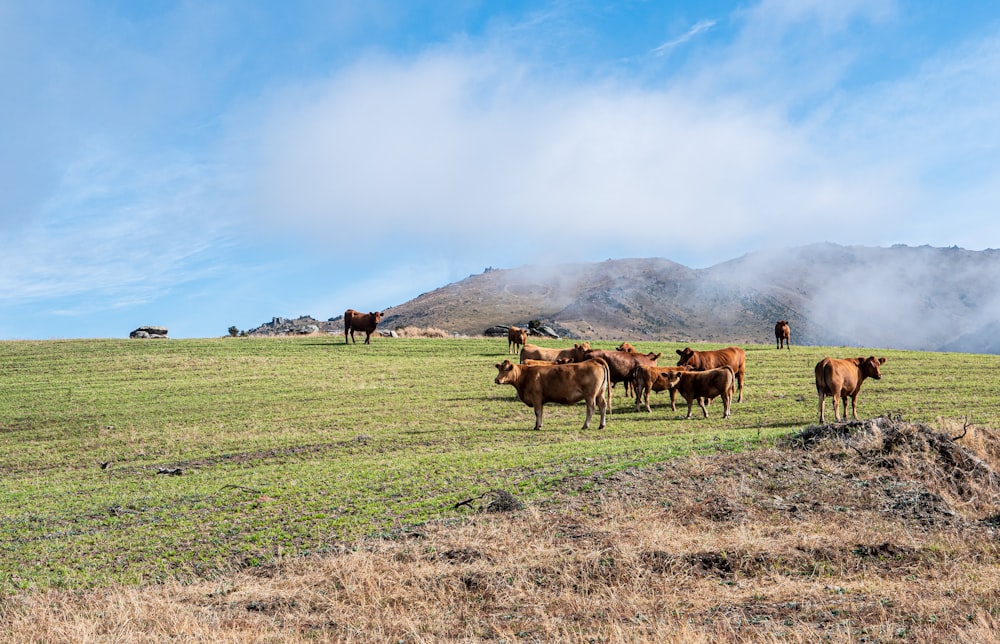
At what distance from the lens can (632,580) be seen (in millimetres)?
8391

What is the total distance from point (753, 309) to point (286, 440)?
14462cm

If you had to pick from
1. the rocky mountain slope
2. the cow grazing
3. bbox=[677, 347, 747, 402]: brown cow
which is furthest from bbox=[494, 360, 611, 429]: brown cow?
the rocky mountain slope

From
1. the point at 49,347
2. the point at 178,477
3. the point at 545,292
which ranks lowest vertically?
the point at 178,477

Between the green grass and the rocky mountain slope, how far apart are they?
84.7 metres

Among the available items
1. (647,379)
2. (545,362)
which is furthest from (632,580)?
(545,362)

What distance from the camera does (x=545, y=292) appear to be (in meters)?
195

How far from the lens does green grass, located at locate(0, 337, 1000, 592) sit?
36.7 feet

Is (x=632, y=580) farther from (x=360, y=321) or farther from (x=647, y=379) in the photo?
(x=360, y=321)

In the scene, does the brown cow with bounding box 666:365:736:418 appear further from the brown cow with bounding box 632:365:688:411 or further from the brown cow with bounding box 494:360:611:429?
the brown cow with bounding box 494:360:611:429

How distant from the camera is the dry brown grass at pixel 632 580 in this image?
7.25m

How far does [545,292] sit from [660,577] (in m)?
187

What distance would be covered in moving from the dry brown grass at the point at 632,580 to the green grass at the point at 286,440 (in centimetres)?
133

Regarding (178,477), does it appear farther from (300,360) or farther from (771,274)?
(771,274)

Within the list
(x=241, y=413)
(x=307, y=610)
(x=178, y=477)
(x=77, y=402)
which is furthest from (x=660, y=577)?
(x=77, y=402)
